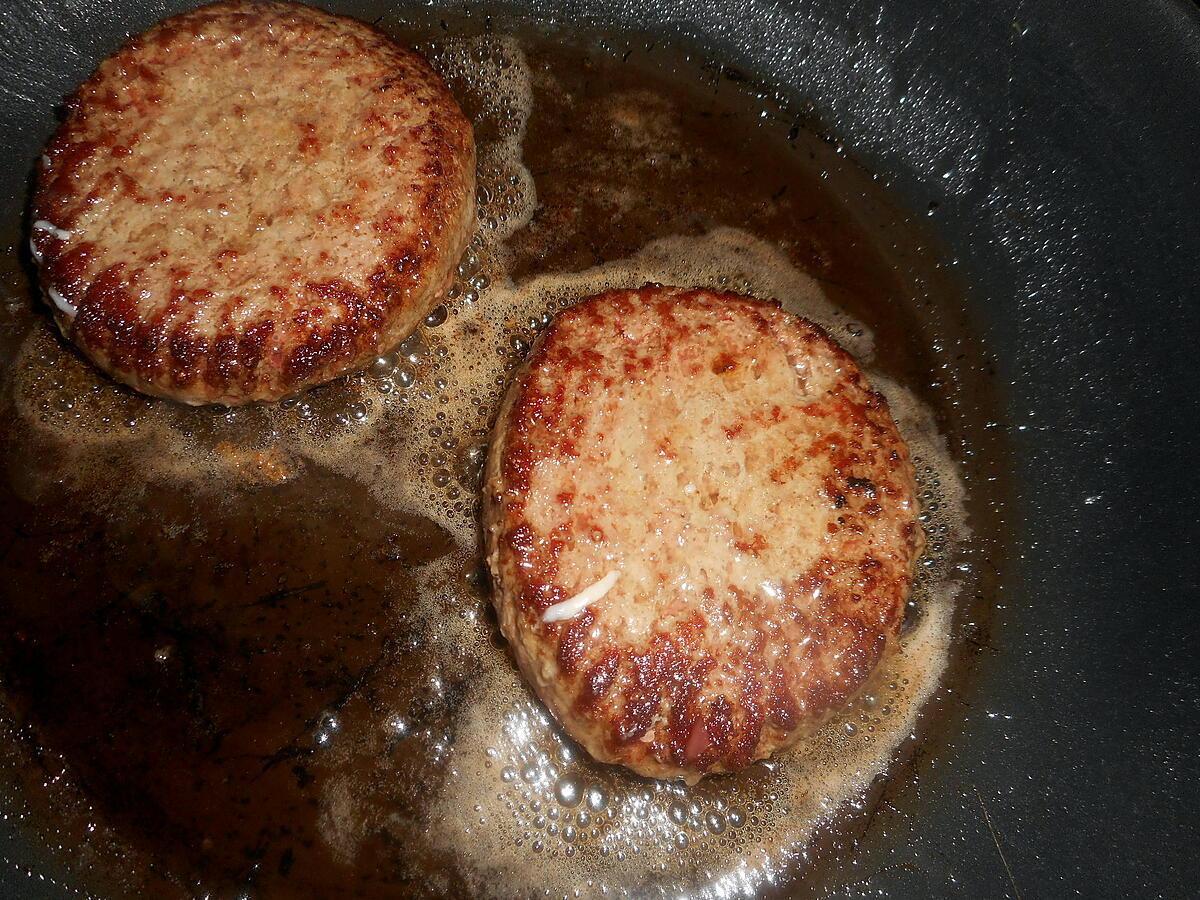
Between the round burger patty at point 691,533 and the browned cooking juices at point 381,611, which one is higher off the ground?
the round burger patty at point 691,533

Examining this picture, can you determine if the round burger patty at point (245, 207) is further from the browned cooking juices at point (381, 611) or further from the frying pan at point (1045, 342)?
the frying pan at point (1045, 342)

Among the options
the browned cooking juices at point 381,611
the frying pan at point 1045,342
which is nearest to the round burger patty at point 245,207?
the browned cooking juices at point 381,611

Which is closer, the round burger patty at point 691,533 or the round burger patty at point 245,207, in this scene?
the round burger patty at point 691,533

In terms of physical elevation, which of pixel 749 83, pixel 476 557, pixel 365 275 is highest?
pixel 749 83

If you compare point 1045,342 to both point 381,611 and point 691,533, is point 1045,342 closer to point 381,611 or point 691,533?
point 691,533

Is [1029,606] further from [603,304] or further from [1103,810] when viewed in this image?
[603,304]

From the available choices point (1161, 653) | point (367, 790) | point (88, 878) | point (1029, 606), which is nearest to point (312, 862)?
point (367, 790)
